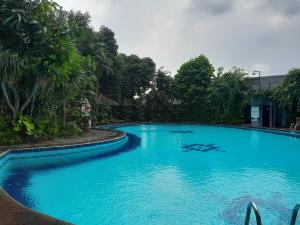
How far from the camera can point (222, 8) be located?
1279cm

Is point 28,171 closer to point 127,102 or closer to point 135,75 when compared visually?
point 135,75

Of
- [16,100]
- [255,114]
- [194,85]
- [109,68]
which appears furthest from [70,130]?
[194,85]

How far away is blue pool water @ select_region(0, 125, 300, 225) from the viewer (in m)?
5.57

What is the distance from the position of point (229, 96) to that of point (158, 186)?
1801cm

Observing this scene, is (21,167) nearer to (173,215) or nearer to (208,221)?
(173,215)

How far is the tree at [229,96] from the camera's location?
2383 cm

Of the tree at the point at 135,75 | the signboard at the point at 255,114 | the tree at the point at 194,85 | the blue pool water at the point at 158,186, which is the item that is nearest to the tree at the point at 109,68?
the tree at the point at 135,75

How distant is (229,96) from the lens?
79.4ft

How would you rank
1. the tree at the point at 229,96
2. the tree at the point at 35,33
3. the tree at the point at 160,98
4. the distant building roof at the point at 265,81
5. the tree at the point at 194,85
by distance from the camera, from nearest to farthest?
the tree at the point at 35,33 → the distant building roof at the point at 265,81 → the tree at the point at 229,96 → the tree at the point at 194,85 → the tree at the point at 160,98

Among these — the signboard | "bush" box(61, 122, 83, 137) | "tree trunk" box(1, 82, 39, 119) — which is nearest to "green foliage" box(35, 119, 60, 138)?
"bush" box(61, 122, 83, 137)

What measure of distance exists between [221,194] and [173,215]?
1.75 meters

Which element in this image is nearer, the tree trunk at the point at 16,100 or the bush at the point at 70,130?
the tree trunk at the point at 16,100

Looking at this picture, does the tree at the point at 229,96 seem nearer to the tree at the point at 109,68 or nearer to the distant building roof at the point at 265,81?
the distant building roof at the point at 265,81

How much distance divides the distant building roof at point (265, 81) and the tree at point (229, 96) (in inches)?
33.9
